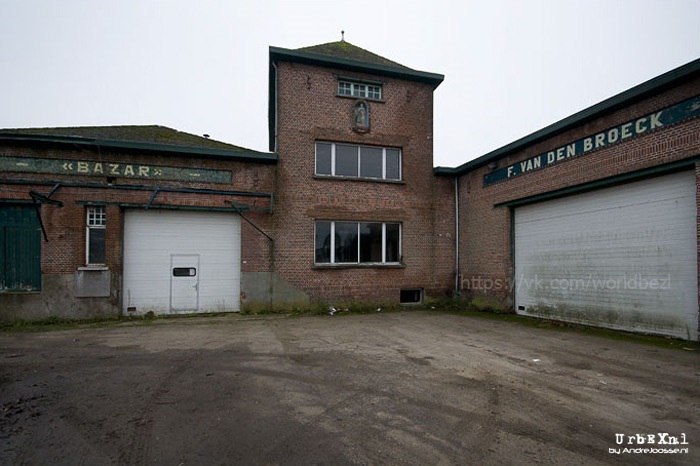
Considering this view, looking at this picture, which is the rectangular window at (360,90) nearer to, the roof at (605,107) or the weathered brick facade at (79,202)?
the roof at (605,107)

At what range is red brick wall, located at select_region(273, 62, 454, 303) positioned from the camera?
1291 cm

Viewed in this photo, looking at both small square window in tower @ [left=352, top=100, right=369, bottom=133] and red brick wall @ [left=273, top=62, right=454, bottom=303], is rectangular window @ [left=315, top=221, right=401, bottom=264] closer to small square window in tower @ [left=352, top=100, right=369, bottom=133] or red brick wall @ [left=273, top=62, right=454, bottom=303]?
red brick wall @ [left=273, top=62, right=454, bottom=303]

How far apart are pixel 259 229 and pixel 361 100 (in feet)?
19.7

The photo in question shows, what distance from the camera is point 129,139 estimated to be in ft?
39.2

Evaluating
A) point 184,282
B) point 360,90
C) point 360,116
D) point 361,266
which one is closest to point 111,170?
point 184,282

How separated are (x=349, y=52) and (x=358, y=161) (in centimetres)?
452

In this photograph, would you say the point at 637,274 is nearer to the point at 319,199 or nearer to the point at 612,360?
the point at 612,360

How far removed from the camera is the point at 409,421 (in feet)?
12.8

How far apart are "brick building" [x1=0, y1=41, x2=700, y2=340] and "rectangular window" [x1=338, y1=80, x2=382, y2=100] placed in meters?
0.05

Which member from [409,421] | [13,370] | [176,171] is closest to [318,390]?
[409,421]

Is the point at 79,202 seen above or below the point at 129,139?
below

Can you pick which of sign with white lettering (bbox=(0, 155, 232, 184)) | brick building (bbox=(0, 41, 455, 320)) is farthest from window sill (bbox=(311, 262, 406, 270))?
sign with white lettering (bbox=(0, 155, 232, 184))

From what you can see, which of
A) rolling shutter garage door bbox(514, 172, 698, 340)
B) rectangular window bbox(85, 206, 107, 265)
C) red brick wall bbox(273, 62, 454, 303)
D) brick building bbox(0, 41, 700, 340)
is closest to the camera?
rolling shutter garage door bbox(514, 172, 698, 340)

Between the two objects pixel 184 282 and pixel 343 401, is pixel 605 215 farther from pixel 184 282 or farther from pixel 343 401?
pixel 184 282
